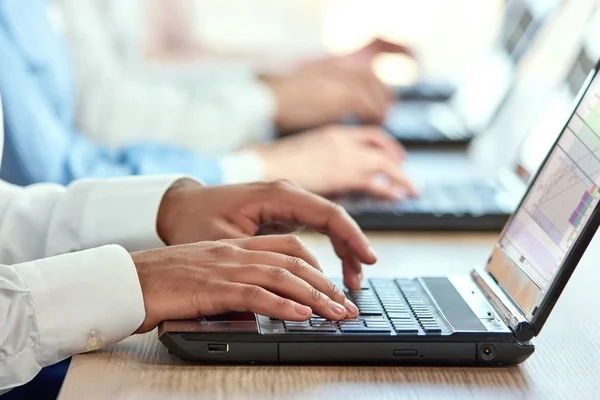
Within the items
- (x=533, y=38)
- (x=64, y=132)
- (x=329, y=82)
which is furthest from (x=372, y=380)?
(x=329, y=82)

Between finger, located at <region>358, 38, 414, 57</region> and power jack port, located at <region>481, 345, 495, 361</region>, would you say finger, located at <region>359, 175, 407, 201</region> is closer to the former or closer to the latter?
power jack port, located at <region>481, 345, 495, 361</region>

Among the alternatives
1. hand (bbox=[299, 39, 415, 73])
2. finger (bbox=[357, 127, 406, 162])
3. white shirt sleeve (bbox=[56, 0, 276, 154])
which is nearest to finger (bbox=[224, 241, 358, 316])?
finger (bbox=[357, 127, 406, 162])

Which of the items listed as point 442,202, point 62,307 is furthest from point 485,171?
point 62,307

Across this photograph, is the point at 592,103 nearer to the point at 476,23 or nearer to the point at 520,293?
the point at 520,293

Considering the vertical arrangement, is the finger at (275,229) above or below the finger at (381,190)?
above

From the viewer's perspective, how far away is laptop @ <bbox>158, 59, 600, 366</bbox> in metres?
0.83

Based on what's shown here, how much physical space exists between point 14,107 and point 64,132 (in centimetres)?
16

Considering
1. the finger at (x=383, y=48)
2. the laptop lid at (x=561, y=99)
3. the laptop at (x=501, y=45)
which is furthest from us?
the finger at (x=383, y=48)

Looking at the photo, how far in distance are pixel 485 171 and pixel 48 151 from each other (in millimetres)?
685

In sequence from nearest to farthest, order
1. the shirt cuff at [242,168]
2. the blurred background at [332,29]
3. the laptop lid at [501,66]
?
the shirt cuff at [242,168], the laptop lid at [501,66], the blurred background at [332,29]

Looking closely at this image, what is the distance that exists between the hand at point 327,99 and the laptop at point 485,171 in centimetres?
25

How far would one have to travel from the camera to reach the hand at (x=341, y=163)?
4.92 ft

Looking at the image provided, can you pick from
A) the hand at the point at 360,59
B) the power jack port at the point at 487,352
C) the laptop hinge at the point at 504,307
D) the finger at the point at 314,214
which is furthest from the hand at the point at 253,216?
the hand at the point at 360,59

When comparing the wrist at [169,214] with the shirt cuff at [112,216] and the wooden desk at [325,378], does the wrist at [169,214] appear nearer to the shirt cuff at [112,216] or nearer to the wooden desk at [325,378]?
the shirt cuff at [112,216]
